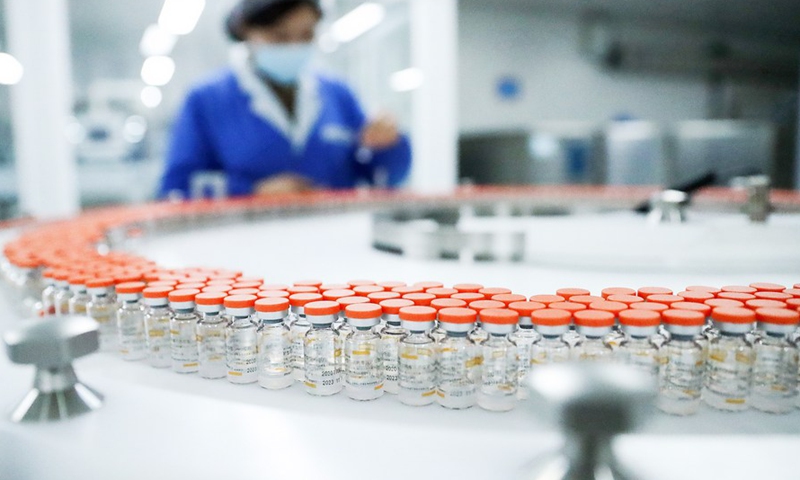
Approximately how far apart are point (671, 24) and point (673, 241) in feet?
24.9

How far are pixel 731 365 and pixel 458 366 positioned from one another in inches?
14.0

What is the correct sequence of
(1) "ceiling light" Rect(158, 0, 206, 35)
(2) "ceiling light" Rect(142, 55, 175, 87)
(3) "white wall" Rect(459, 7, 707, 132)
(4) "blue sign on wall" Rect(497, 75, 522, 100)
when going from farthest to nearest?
(2) "ceiling light" Rect(142, 55, 175, 87), (4) "blue sign on wall" Rect(497, 75, 522, 100), (3) "white wall" Rect(459, 7, 707, 132), (1) "ceiling light" Rect(158, 0, 206, 35)

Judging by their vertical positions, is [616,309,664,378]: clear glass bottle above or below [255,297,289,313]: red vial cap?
below

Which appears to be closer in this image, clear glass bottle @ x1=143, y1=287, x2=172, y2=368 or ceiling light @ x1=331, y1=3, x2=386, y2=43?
clear glass bottle @ x1=143, y1=287, x2=172, y2=368

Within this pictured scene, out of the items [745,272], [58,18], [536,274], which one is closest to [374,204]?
[536,274]

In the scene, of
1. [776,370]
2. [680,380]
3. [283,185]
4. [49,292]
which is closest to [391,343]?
[680,380]

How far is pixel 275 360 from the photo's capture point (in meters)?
0.89

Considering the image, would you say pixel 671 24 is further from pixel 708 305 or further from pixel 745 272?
pixel 708 305

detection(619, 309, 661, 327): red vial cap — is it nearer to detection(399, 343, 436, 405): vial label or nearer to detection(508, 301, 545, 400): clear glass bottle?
detection(508, 301, 545, 400): clear glass bottle

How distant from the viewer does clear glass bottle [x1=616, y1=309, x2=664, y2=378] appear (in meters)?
0.78

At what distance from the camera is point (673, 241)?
152cm

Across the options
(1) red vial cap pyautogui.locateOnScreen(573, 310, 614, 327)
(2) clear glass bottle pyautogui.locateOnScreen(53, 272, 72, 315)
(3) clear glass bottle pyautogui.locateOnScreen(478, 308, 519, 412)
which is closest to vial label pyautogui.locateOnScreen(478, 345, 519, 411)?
(3) clear glass bottle pyautogui.locateOnScreen(478, 308, 519, 412)

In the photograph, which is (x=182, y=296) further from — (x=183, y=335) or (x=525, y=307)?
(x=525, y=307)

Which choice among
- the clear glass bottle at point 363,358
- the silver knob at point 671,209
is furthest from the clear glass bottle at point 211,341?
the silver knob at point 671,209
